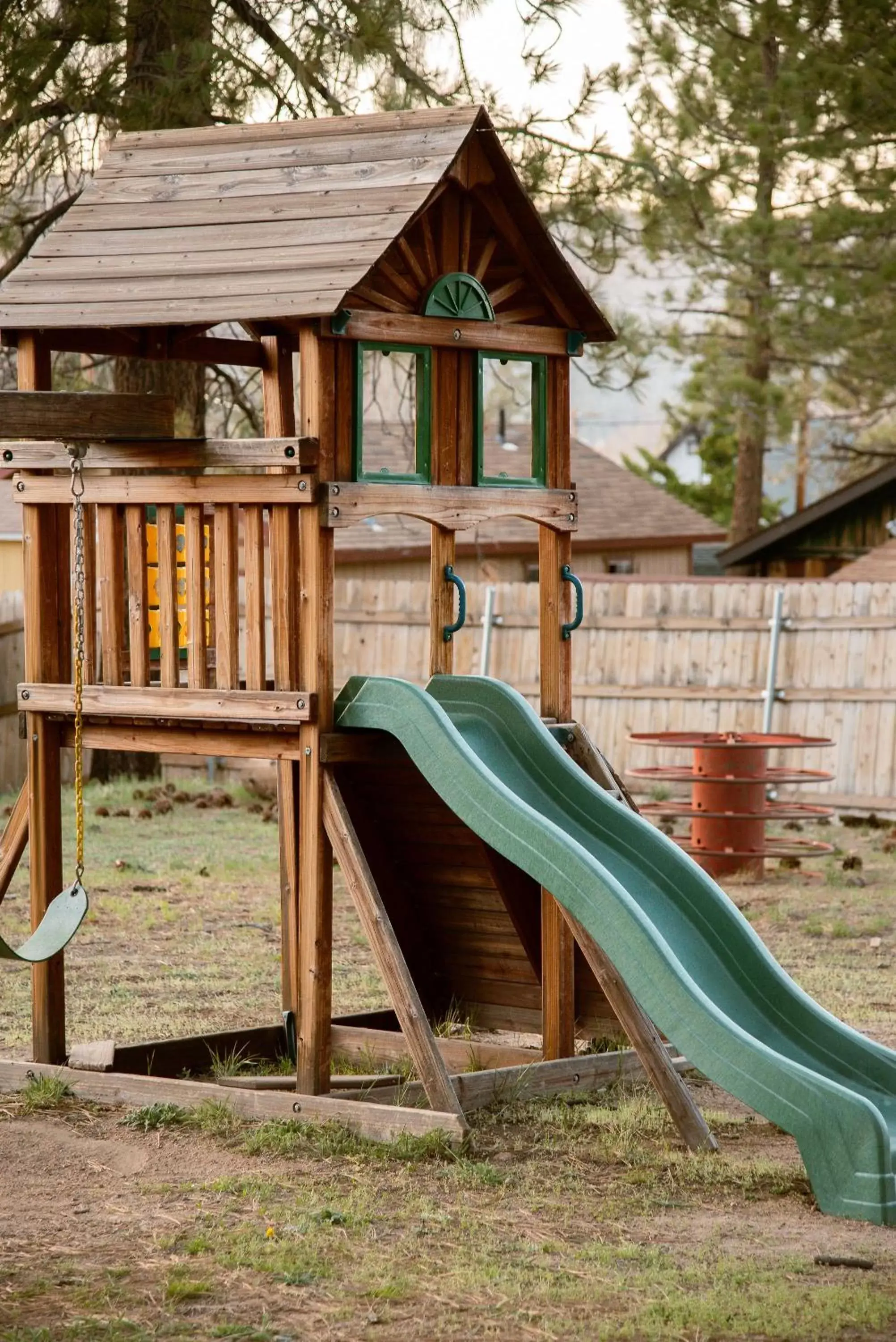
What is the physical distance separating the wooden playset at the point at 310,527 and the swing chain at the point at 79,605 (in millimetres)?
26

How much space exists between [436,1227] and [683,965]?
51.3 inches

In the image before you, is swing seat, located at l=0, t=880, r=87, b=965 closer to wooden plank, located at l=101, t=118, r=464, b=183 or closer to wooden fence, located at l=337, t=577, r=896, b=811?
wooden plank, located at l=101, t=118, r=464, b=183

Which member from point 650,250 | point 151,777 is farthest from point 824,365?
point 151,777

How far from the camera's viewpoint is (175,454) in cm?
601

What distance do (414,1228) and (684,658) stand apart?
11202 millimetres

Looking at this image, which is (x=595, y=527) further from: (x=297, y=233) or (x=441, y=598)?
(x=297, y=233)

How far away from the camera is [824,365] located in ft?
86.2

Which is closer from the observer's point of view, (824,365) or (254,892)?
(254,892)

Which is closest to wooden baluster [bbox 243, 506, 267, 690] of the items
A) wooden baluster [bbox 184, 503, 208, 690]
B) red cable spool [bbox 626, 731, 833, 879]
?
wooden baluster [bbox 184, 503, 208, 690]

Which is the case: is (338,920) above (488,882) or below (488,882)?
below

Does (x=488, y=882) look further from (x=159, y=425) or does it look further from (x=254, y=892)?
(x=254, y=892)

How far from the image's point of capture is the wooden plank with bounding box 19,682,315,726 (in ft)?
19.2

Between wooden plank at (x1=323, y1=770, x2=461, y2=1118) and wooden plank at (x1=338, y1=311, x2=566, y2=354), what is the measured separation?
4.82 ft

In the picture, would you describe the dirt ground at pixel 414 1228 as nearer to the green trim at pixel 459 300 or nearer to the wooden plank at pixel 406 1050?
the wooden plank at pixel 406 1050
